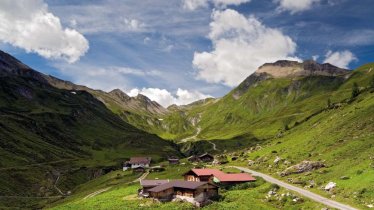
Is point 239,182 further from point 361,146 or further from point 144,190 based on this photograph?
point 361,146

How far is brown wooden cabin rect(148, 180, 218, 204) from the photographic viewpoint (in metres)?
85.4

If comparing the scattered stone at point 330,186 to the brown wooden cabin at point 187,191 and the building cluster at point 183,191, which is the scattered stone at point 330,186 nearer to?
the building cluster at point 183,191

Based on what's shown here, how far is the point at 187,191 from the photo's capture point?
87.1 metres

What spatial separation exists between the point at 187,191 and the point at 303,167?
3413 cm

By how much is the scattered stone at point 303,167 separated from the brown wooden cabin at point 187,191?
2491 centimetres

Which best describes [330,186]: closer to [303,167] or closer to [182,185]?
[303,167]

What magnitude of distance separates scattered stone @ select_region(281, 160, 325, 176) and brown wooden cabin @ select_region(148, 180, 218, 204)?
24.9m

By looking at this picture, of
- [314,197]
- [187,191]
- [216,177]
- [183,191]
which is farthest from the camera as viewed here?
[216,177]

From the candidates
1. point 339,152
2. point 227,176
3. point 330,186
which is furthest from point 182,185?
point 339,152

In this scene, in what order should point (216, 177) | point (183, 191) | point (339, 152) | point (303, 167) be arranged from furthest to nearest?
point (216, 177)
point (339, 152)
point (303, 167)
point (183, 191)

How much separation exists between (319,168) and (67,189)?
137 m

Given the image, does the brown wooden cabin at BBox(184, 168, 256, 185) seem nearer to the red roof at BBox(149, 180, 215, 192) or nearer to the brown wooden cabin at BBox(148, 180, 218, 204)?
the brown wooden cabin at BBox(148, 180, 218, 204)

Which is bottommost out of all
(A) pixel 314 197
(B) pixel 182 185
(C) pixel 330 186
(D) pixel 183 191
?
(A) pixel 314 197

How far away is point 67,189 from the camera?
640 feet
